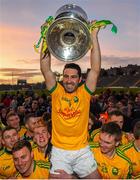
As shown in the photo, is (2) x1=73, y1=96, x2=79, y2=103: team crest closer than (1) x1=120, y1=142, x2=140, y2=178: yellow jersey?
Yes

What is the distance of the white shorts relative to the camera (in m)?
5.43

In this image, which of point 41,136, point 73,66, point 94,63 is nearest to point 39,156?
point 41,136

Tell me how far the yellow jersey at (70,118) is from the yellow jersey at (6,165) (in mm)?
1024

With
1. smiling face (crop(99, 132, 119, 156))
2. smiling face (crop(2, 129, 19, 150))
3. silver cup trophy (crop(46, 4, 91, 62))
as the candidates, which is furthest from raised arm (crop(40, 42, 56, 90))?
smiling face (crop(2, 129, 19, 150))

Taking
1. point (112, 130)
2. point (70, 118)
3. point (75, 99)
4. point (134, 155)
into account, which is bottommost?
point (134, 155)

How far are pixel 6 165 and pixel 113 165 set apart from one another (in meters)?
1.62

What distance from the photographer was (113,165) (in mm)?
5727

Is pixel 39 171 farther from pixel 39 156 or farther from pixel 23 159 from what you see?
pixel 39 156

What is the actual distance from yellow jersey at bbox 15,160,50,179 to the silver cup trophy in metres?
1.42

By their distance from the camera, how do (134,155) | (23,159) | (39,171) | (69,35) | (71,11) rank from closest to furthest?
1. (71,11)
2. (23,159)
3. (69,35)
4. (39,171)
5. (134,155)

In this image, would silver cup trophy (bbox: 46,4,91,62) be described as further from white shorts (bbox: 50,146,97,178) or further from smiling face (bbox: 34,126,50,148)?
smiling face (bbox: 34,126,50,148)

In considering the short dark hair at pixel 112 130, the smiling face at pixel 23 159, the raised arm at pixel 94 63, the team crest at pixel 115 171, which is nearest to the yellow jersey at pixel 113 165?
the team crest at pixel 115 171

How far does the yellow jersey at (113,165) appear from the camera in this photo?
571 cm

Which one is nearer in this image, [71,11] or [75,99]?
[71,11]
